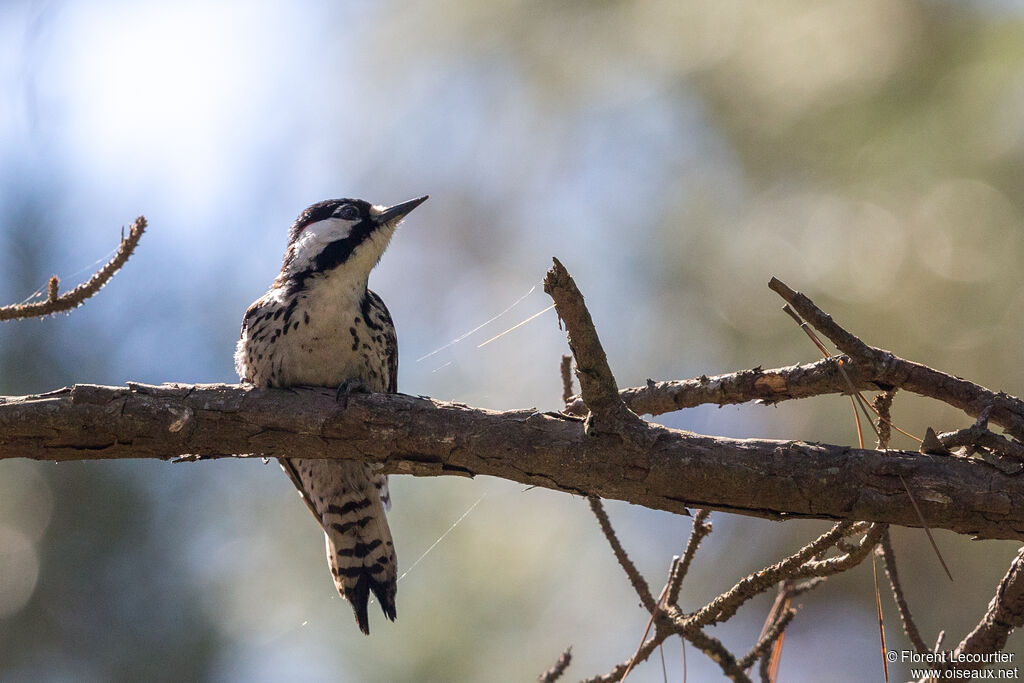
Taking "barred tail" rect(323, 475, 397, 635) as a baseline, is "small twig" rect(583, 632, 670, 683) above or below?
below

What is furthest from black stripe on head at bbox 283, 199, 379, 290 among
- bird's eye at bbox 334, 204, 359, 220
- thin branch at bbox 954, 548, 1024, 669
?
thin branch at bbox 954, 548, 1024, 669

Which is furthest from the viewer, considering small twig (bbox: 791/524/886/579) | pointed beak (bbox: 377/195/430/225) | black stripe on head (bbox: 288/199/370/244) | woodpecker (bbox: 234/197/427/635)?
black stripe on head (bbox: 288/199/370/244)

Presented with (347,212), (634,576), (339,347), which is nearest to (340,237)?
(347,212)

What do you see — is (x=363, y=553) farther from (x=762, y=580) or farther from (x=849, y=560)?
(x=849, y=560)

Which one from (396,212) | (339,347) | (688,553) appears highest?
(396,212)

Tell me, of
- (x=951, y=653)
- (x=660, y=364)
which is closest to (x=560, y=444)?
(x=951, y=653)

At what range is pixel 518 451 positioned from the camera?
2311 mm

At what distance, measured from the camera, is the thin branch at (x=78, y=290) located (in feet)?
8.39

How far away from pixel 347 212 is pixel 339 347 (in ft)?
2.60

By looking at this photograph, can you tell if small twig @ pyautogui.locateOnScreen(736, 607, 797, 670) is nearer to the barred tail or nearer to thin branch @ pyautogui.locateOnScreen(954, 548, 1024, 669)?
thin branch @ pyautogui.locateOnScreen(954, 548, 1024, 669)

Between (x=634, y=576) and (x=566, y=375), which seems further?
(x=566, y=375)

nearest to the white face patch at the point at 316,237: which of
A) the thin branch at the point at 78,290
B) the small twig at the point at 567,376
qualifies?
the thin branch at the point at 78,290

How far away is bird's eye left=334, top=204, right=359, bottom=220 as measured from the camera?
389cm

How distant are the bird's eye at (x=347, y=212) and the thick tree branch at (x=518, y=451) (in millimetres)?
1362
